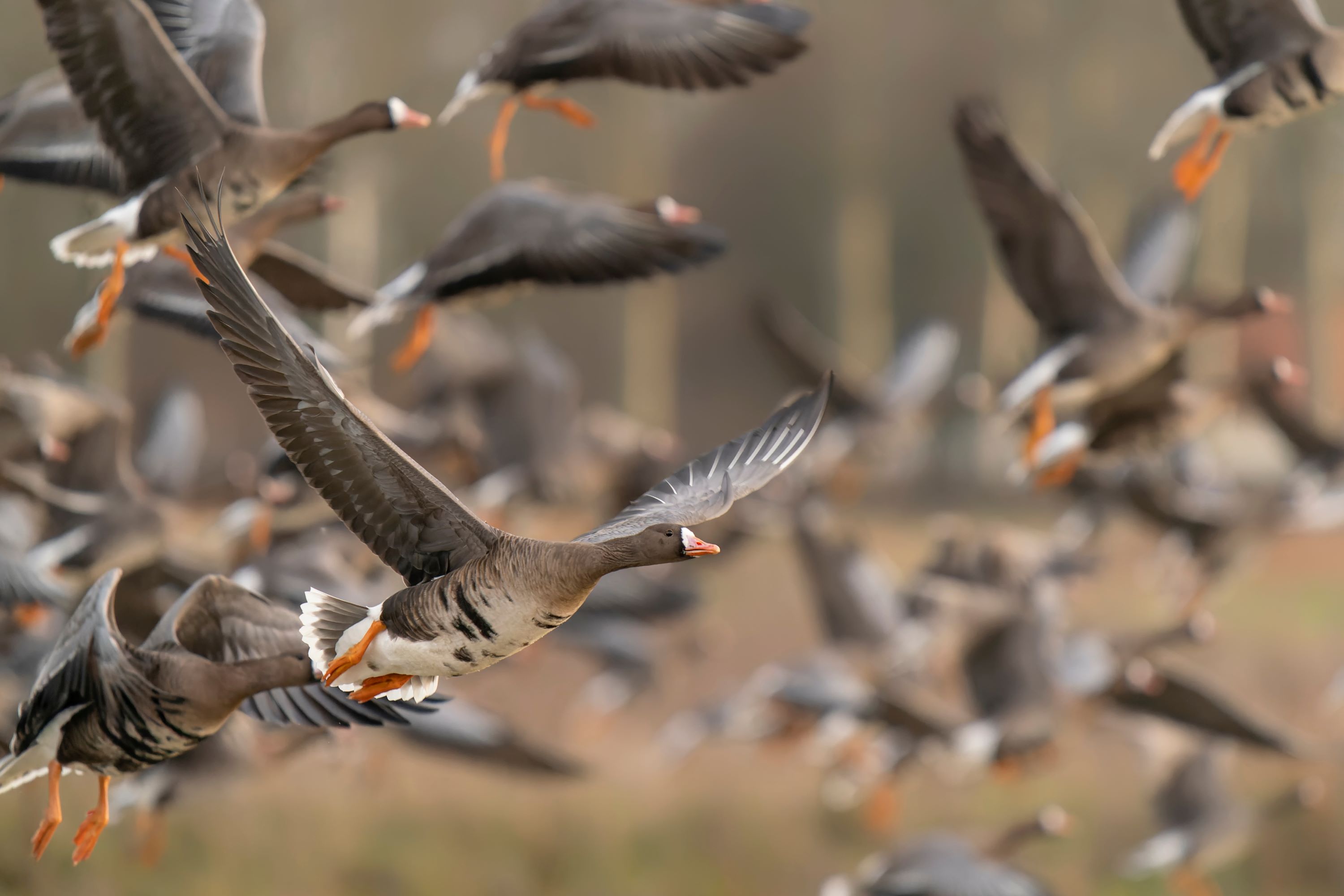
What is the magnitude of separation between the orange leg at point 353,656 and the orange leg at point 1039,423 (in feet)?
7.73

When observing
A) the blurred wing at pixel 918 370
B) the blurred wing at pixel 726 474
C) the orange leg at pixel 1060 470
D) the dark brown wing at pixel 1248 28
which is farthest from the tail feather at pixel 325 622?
the blurred wing at pixel 918 370

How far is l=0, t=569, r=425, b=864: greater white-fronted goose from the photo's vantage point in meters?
2.21

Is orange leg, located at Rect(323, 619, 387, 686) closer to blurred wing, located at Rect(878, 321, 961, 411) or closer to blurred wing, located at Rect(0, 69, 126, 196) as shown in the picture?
blurred wing, located at Rect(0, 69, 126, 196)

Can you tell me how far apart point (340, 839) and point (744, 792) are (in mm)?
2333

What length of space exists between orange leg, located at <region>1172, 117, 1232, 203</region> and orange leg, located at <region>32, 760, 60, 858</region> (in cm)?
260

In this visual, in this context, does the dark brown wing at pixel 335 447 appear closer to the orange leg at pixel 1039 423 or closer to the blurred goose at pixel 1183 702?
the orange leg at pixel 1039 423

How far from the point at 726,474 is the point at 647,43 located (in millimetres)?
1322

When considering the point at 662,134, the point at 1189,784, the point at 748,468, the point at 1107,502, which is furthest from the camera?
the point at 662,134

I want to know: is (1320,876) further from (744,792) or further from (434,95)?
(434,95)

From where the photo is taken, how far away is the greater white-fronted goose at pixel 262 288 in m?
2.89

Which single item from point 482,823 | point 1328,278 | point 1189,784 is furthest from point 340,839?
point 1328,278

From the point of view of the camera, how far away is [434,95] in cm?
977

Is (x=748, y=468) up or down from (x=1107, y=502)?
up

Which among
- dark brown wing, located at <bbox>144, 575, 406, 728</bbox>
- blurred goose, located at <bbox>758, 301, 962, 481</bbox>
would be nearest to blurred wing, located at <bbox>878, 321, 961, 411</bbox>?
blurred goose, located at <bbox>758, 301, 962, 481</bbox>
